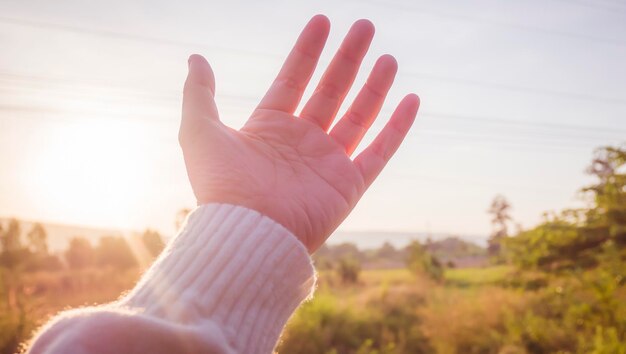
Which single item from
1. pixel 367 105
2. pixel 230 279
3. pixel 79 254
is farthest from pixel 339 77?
pixel 79 254

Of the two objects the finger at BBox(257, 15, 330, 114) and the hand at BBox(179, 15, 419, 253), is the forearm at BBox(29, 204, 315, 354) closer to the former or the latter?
the hand at BBox(179, 15, 419, 253)

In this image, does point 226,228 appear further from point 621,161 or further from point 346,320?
point 346,320

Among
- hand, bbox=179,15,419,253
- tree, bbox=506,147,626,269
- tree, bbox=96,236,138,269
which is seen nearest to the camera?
hand, bbox=179,15,419,253

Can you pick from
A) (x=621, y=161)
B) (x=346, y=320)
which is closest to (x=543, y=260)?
(x=621, y=161)

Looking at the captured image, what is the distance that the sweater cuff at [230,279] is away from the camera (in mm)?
987

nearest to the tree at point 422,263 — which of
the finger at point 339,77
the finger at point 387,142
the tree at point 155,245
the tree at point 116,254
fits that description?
the tree at point 155,245

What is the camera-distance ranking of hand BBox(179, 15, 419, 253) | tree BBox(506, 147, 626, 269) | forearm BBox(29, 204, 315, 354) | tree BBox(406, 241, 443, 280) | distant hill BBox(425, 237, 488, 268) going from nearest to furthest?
forearm BBox(29, 204, 315, 354)
hand BBox(179, 15, 419, 253)
tree BBox(506, 147, 626, 269)
tree BBox(406, 241, 443, 280)
distant hill BBox(425, 237, 488, 268)

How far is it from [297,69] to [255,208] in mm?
640

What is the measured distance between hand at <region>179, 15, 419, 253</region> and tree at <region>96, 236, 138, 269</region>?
2789 cm

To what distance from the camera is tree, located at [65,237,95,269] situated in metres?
26.0

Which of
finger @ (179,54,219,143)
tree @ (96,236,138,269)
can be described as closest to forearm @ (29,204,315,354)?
finger @ (179,54,219,143)

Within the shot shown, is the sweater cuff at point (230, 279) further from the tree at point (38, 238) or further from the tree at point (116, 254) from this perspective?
the tree at point (116, 254)

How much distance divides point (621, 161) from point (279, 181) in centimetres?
600

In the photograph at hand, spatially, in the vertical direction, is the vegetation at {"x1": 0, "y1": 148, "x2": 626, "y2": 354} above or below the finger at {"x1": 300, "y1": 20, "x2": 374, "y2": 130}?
below
